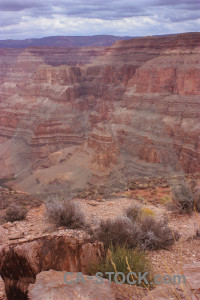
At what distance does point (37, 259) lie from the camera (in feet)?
11.8

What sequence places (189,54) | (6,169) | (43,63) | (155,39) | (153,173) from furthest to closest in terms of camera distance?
(43,63)
(155,39)
(6,169)
(189,54)
(153,173)

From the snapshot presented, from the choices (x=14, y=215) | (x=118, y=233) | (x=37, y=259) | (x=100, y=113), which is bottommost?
(x=100, y=113)

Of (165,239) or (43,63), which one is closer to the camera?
(165,239)

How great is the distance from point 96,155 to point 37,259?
26.5 meters

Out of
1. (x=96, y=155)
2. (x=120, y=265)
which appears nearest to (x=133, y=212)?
(x=120, y=265)

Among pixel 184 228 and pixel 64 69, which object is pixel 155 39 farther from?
pixel 184 228

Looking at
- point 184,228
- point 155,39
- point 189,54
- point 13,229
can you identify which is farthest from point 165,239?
point 155,39

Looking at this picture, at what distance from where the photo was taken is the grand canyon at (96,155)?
11.9ft

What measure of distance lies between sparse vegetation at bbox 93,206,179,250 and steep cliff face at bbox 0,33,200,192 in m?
13.7

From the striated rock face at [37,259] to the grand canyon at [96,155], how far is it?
0.04 feet

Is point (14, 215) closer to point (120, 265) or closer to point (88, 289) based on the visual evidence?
point (120, 265)

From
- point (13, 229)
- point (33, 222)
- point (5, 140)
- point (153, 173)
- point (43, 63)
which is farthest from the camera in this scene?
point (43, 63)

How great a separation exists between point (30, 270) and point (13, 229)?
3212 millimetres

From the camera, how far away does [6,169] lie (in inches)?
1761
